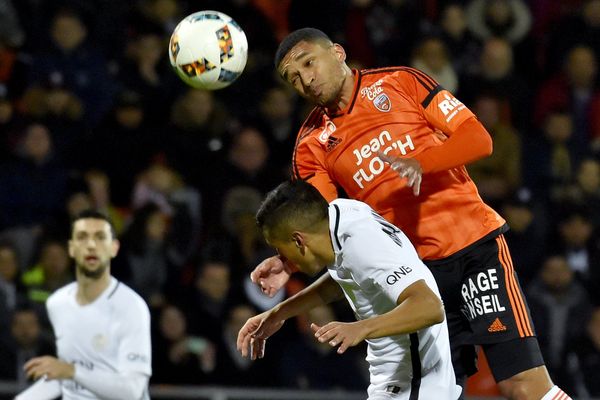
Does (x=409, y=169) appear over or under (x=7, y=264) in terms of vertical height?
under

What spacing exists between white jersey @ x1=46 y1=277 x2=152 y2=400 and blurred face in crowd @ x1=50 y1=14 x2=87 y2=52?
10.1 feet

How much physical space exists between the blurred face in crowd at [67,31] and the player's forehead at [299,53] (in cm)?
446

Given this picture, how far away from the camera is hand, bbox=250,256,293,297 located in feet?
17.3

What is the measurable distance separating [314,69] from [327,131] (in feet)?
1.20

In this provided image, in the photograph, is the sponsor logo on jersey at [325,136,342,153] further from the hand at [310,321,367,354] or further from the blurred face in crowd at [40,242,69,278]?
the blurred face in crowd at [40,242,69,278]

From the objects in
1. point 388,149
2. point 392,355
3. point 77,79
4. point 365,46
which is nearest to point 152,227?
point 77,79

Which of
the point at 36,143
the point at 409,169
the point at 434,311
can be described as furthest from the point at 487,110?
the point at 434,311

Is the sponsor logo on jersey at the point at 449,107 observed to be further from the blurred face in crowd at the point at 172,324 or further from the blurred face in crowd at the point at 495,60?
the blurred face in crowd at the point at 495,60

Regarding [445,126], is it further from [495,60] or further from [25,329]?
[495,60]

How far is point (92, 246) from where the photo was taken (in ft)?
22.8

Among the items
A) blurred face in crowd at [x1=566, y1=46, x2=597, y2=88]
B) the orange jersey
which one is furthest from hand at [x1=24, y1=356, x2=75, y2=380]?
blurred face in crowd at [x1=566, y1=46, x2=597, y2=88]

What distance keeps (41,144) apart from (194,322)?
1.73 metres

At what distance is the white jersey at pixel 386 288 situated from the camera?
4.45 metres

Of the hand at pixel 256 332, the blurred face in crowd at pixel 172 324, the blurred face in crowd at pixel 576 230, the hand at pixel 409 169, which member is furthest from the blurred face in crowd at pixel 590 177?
the hand at pixel 256 332
